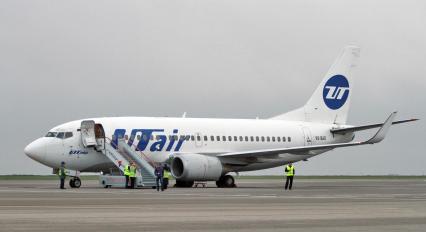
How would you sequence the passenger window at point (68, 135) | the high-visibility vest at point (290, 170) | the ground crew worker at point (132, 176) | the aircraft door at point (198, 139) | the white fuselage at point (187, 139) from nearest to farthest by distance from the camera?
1. the ground crew worker at point (132, 176)
2. the high-visibility vest at point (290, 170)
3. the white fuselage at point (187, 139)
4. the passenger window at point (68, 135)
5. the aircraft door at point (198, 139)

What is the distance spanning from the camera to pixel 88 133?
164 feet

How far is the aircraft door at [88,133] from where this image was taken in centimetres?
4956

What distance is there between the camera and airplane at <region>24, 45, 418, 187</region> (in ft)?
163

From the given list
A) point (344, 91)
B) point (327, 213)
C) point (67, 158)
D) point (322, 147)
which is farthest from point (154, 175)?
point (327, 213)

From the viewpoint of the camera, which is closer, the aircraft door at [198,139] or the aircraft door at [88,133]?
the aircraft door at [88,133]

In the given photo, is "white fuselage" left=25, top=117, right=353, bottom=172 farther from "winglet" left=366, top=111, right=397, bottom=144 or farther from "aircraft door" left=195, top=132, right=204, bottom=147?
"winglet" left=366, top=111, right=397, bottom=144

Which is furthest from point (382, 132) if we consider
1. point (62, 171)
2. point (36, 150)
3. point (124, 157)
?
point (36, 150)

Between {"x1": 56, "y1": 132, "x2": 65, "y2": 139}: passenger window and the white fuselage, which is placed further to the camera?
{"x1": 56, "y1": 132, "x2": 65, "y2": 139}: passenger window

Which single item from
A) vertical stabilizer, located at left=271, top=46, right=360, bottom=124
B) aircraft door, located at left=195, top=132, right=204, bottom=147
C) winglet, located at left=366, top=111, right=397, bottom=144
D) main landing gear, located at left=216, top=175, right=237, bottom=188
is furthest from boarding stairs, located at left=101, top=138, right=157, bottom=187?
vertical stabilizer, located at left=271, top=46, right=360, bottom=124

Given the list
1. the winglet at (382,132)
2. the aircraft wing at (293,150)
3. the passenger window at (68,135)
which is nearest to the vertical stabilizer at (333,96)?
the aircraft wing at (293,150)

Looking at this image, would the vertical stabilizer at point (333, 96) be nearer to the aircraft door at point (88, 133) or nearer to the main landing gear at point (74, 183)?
the aircraft door at point (88, 133)

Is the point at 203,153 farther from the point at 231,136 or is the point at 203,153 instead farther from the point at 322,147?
the point at 322,147

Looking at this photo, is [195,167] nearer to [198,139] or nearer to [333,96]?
[198,139]

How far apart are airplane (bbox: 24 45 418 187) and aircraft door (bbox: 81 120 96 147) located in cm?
4
